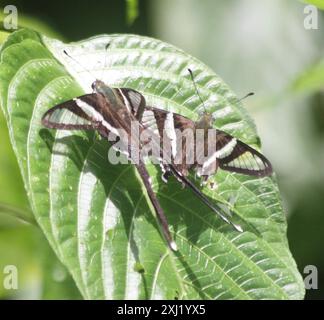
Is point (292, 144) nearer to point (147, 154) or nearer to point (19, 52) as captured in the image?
point (147, 154)

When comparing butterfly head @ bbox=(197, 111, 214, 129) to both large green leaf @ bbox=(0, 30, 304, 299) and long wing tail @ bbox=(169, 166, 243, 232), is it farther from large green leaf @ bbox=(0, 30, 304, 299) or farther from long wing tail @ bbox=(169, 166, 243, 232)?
long wing tail @ bbox=(169, 166, 243, 232)

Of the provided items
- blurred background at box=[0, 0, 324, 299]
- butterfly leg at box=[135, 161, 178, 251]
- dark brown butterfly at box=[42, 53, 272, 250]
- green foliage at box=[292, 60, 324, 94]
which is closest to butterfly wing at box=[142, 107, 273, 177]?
dark brown butterfly at box=[42, 53, 272, 250]

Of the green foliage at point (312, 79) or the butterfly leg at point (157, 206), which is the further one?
the green foliage at point (312, 79)

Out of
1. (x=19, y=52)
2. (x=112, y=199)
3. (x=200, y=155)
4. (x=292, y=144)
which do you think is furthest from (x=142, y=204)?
(x=292, y=144)

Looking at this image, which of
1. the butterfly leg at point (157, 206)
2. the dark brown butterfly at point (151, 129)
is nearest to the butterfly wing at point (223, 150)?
the dark brown butterfly at point (151, 129)

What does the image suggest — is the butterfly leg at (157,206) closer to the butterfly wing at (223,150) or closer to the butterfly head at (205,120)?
the butterfly wing at (223,150)

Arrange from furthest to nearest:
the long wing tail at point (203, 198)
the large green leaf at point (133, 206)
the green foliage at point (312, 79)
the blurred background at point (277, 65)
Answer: the blurred background at point (277, 65), the green foliage at point (312, 79), the long wing tail at point (203, 198), the large green leaf at point (133, 206)
